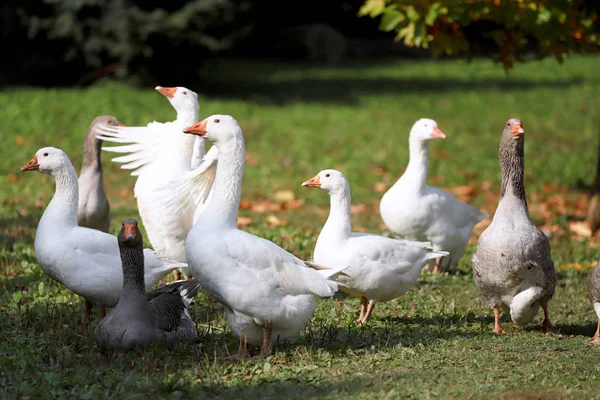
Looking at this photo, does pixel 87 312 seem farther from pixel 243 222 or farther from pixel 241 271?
pixel 243 222

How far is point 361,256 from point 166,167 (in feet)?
6.45

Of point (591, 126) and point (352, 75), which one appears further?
point (352, 75)

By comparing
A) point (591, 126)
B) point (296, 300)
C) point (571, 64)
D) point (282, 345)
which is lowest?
point (282, 345)

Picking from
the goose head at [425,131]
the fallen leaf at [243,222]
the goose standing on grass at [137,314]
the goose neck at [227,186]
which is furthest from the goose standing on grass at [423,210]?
the goose standing on grass at [137,314]

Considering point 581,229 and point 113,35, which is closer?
point 581,229

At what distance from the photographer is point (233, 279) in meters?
5.24

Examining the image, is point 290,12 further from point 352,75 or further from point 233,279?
point 233,279

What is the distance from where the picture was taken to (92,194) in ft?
24.5

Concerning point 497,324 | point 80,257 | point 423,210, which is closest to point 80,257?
point 80,257

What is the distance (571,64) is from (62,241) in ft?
75.9

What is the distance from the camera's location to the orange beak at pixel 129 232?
543 centimetres

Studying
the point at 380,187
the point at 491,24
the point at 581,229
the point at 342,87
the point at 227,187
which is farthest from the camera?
the point at 342,87

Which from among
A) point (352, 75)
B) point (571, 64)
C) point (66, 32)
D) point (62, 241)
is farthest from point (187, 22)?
point (571, 64)

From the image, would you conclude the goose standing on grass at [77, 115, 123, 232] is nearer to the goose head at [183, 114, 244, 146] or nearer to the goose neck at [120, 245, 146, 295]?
the goose neck at [120, 245, 146, 295]
